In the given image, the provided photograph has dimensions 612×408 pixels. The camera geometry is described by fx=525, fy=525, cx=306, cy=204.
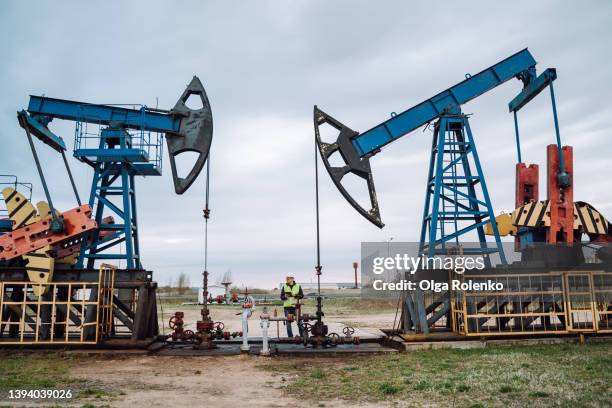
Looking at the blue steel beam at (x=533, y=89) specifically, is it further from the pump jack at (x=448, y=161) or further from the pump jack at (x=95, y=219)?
the pump jack at (x=95, y=219)

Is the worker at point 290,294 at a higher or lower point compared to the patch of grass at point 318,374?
higher

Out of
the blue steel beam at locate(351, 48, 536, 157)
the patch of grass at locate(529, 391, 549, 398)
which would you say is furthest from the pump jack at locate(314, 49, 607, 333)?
the patch of grass at locate(529, 391, 549, 398)

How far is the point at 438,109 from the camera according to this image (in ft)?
38.2

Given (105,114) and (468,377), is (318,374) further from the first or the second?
(105,114)

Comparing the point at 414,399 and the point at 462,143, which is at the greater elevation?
the point at 462,143

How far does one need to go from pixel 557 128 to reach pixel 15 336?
12.3 metres

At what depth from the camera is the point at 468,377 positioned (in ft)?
22.2

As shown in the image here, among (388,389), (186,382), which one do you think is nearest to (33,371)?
(186,382)

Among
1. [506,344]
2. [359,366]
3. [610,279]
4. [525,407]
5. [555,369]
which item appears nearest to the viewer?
[525,407]

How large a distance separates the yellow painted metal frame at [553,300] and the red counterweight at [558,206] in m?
1.10

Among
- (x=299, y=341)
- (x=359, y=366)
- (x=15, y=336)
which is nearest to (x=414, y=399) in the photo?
Result: (x=359, y=366)

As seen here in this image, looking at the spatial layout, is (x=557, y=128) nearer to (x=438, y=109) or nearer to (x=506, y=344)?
(x=438, y=109)

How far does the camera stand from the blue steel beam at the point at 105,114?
11.6 meters

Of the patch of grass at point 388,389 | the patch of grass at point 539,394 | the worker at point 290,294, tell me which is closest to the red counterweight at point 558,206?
the worker at point 290,294
